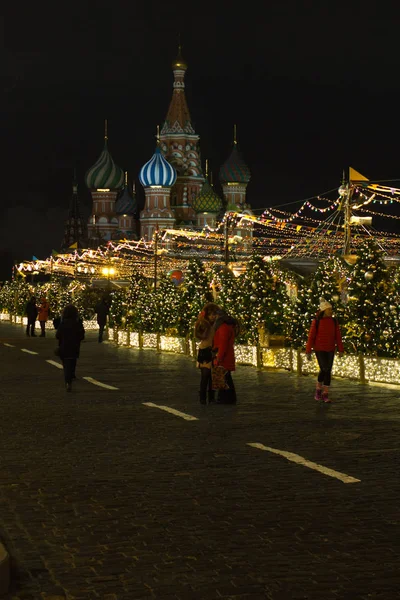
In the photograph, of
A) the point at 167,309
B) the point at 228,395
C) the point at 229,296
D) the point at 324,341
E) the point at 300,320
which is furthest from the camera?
the point at 167,309

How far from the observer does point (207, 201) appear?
14625 cm

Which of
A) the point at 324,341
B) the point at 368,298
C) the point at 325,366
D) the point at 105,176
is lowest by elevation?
the point at 325,366

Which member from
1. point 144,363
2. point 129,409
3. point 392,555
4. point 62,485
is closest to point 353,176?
point 144,363

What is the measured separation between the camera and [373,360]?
783 inches

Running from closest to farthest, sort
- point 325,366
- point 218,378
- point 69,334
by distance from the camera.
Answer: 1. point 218,378
2. point 325,366
3. point 69,334

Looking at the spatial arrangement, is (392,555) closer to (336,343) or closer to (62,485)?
(62,485)

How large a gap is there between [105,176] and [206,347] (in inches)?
5672

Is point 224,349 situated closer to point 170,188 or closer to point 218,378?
point 218,378

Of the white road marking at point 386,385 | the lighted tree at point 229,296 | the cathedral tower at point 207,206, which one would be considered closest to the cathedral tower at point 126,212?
the cathedral tower at point 207,206

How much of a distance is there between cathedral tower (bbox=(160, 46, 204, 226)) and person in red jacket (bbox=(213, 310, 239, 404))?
441 feet

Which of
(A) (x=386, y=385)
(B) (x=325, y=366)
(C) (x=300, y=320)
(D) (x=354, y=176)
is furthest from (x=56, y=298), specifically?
(B) (x=325, y=366)

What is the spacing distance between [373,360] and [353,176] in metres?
9.53

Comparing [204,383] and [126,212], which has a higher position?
[126,212]

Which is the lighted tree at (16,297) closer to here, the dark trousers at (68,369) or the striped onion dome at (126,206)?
the dark trousers at (68,369)
